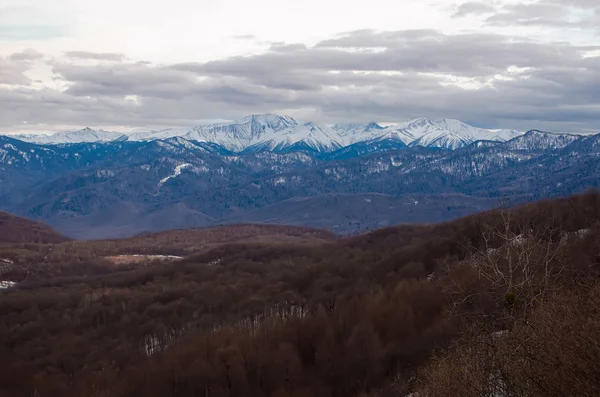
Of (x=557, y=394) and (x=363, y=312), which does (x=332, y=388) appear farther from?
(x=557, y=394)

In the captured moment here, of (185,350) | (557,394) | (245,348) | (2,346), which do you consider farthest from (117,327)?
(557,394)

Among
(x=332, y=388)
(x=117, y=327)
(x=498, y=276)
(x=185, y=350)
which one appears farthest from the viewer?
(x=117, y=327)

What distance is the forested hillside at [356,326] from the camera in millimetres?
26705

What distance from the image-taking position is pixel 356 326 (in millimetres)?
103000

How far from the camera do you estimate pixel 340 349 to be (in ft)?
328

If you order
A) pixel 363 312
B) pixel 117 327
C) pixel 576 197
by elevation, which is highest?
pixel 576 197

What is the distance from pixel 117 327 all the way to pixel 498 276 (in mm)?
131479

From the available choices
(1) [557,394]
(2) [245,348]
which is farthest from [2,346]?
(1) [557,394]

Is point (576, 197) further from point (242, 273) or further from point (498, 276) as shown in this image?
point (498, 276)

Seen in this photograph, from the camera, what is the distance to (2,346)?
13862 cm

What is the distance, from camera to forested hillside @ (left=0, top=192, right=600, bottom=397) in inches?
1051

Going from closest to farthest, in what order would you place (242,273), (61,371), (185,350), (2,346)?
(185,350)
(61,371)
(2,346)
(242,273)

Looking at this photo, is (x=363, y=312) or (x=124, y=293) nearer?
(x=363, y=312)

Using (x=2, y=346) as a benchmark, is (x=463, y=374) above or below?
above
